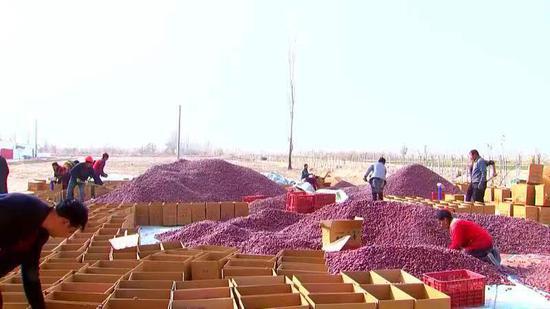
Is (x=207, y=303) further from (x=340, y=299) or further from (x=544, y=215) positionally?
→ (x=544, y=215)

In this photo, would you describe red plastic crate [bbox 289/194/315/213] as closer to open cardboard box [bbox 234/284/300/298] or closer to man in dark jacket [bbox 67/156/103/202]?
man in dark jacket [bbox 67/156/103/202]

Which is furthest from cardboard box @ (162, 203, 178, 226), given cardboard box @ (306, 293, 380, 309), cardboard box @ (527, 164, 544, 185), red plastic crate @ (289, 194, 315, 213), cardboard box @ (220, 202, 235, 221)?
cardboard box @ (306, 293, 380, 309)

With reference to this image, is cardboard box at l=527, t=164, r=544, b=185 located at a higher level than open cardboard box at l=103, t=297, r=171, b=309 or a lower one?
higher

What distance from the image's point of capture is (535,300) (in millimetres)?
5074

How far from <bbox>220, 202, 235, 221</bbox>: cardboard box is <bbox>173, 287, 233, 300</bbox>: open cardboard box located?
623 cm

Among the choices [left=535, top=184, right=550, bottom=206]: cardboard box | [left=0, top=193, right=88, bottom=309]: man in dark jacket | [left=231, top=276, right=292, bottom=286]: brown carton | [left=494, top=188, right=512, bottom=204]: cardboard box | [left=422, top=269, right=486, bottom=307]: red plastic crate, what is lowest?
[left=422, top=269, right=486, bottom=307]: red plastic crate

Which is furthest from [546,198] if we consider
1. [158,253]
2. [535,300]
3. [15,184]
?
[15,184]

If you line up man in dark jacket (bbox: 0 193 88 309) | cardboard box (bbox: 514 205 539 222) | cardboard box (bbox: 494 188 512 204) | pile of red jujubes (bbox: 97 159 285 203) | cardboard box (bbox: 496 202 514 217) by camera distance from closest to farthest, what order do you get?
1. man in dark jacket (bbox: 0 193 88 309)
2. cardboard box (bbox: 514 205 539 222)
3. cardboard box (bbox: 496 202 514 217)
4. cardboard box (bbox: 494 188 512 204)
5. pile of red jujubes (bbox: 97 159 285 203)

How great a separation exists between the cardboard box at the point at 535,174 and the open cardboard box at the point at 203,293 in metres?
7.52

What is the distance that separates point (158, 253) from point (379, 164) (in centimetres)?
558

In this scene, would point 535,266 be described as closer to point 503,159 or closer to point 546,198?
point 546,198

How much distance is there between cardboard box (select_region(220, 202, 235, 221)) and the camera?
1008 centimetres

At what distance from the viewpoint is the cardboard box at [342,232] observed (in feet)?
21.4

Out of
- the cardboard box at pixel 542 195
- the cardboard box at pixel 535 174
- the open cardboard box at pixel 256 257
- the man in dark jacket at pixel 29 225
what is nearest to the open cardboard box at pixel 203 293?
the man in dark jacket at pixel 29 225
